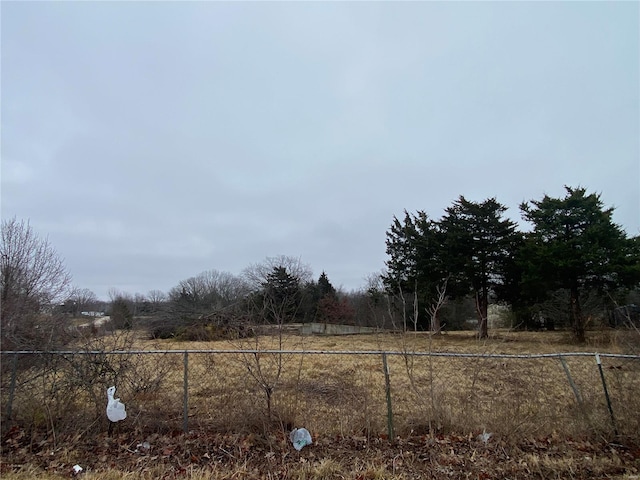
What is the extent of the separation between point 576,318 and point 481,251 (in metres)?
6.59

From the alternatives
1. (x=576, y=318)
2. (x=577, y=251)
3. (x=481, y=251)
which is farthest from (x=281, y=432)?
(x=481, y=251)

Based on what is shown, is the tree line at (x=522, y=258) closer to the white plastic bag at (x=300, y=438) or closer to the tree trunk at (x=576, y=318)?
the tree trunk at (x=576, y=318)

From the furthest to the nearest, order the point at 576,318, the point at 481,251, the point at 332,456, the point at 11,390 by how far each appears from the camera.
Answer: the point at 481,251 < the point at 576,318 < the point at 11,390 < the point at 332,456

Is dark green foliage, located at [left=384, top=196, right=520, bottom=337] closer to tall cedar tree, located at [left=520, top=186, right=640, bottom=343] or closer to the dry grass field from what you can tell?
tall cedar tree, located at [left=520, top=186, right=640, bottom=343]

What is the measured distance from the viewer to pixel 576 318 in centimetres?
2192

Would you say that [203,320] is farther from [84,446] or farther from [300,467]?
[300,467]

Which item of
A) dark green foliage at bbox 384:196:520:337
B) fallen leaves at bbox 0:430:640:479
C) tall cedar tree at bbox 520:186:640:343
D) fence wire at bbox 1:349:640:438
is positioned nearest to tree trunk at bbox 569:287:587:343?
tall cedar tree at bbox 520:186:640:343

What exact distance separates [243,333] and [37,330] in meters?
3.09

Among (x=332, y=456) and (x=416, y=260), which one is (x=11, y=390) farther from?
(x=416, y=260)

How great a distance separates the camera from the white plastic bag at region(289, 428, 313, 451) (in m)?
5.01

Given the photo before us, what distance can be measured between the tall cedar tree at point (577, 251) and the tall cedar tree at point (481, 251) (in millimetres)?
2801

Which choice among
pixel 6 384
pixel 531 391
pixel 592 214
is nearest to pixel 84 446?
pixel 6 384

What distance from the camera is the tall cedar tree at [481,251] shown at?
25953 mm

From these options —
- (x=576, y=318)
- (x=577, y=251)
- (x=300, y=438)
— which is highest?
(x=577, y=251)
